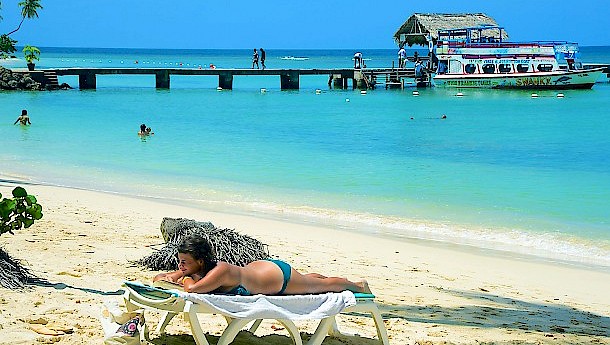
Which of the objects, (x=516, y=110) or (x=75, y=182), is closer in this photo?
(x=75, y=182)

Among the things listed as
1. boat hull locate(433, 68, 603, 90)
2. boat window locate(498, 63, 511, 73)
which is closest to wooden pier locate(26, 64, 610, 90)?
boat hull locate(433, 68, 603, 90)

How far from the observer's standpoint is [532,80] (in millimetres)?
42719

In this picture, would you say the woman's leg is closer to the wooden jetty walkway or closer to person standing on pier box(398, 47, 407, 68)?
the wooden jetty walkway

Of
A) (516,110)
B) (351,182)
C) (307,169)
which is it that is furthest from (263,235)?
(516,110)

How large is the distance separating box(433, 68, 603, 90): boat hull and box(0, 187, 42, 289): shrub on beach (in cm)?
3942

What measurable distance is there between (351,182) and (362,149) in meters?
6.29

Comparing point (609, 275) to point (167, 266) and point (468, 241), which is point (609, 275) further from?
point (167, 266)

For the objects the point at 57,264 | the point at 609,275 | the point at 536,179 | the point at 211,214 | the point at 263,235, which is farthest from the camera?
the point at 536,179

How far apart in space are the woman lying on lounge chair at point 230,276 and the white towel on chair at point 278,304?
96 millimetres

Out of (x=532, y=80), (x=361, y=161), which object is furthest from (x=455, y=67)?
(x=361, y=161)

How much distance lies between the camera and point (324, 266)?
7.54 metres

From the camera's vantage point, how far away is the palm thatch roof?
1789 inches

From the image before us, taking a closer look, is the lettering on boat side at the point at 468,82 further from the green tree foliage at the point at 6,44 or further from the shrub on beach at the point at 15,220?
the shrub on beach at the point at 15,220

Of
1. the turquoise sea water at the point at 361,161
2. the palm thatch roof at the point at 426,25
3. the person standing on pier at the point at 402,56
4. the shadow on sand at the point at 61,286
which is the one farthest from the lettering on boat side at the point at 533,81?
the shadow on sand at the point at 61,286
